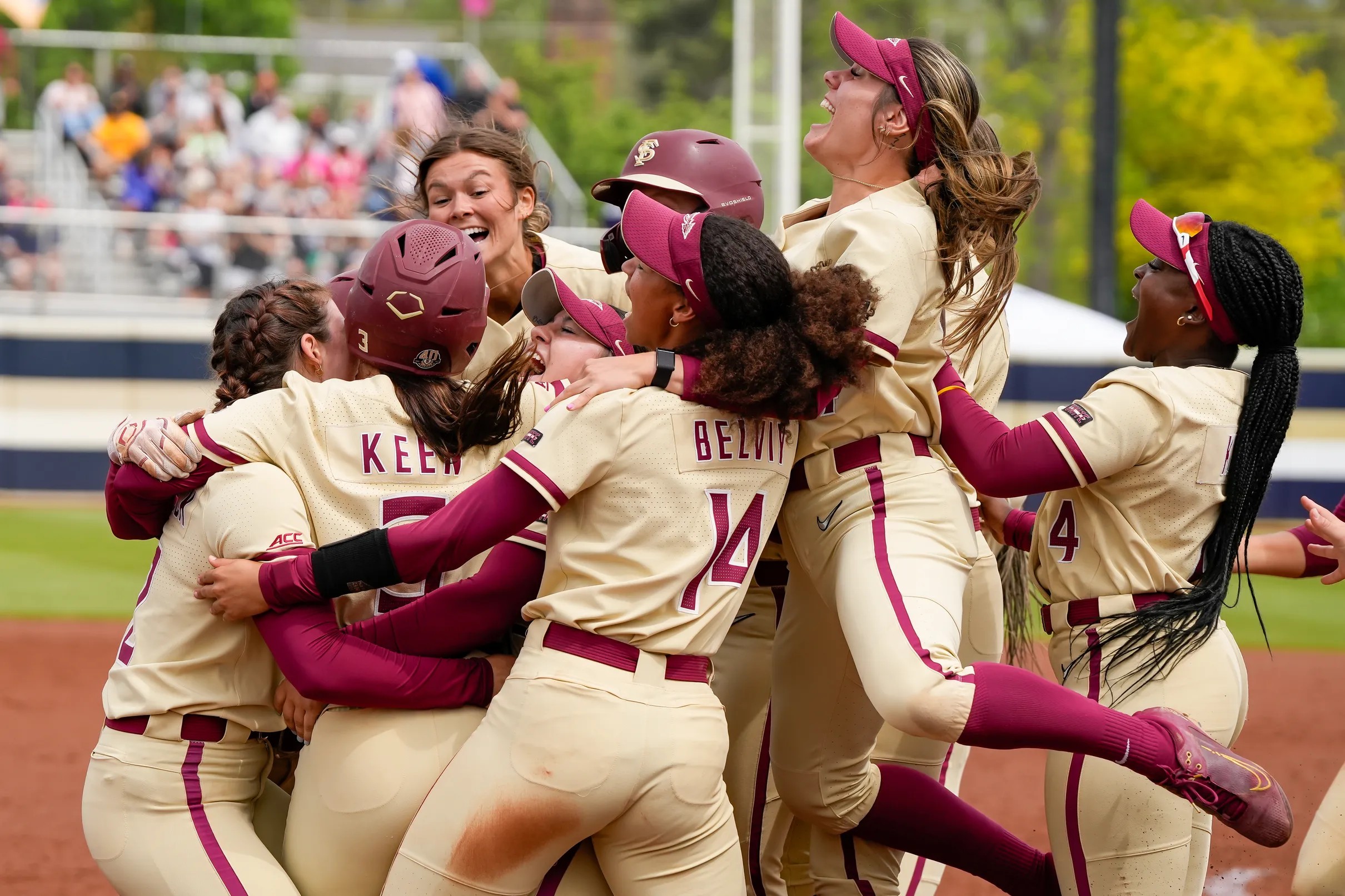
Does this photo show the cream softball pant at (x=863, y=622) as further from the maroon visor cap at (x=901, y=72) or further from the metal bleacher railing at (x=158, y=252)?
the metal bleacher railing at (x=158, y=252)

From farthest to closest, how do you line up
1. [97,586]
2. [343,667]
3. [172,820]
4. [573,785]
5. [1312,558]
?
1. [97,586]
2. [1312,558]
3. [172,820]
4. [343,667]
5. [573,785]

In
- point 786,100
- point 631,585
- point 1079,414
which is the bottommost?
point 631,585

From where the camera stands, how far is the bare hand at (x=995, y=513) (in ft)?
13.2

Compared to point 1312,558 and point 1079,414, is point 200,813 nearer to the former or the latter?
point 1079,414

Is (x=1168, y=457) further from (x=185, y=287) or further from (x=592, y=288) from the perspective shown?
(x=185, y=287)

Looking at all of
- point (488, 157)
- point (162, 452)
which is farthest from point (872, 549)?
point (488, 157)

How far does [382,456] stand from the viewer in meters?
3.01

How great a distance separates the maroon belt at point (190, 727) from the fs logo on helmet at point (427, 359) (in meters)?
0.84

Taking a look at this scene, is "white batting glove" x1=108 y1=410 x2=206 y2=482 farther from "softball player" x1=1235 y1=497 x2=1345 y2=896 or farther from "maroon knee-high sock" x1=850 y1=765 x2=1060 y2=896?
"softball player" x1=1235 y1=497 x2=1345 y2=896

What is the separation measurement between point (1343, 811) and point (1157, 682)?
Answer: 0.78 m

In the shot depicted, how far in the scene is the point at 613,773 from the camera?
2.75 metres

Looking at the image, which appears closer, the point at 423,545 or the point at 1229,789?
the point at 423,545

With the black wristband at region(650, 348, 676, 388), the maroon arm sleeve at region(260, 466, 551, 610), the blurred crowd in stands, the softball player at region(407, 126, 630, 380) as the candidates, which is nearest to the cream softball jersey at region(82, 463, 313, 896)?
the maroon arm sleeve at region(260, 466, 551, 610)

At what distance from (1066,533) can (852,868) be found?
44.2 inches
